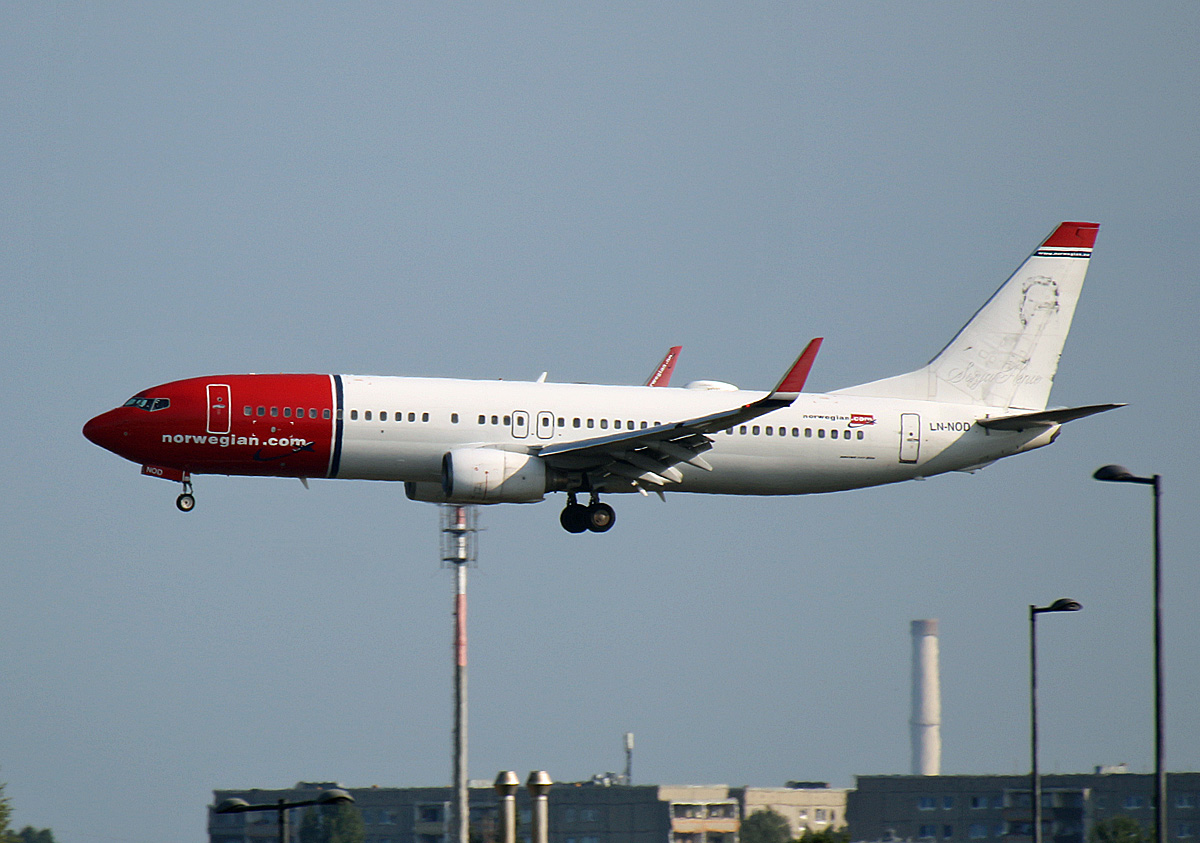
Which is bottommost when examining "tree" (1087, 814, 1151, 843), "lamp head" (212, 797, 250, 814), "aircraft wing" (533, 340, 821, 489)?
"tree" (1087, 814, 1151, 843)

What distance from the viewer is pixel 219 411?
49656 millimetres

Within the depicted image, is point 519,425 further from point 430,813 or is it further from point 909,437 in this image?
point 430,813

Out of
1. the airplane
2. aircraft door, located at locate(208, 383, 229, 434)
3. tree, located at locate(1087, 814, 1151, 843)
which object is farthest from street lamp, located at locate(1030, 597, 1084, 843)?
tree, located at locate(1087, 814, 1151, 843)

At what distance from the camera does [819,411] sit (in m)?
54.3

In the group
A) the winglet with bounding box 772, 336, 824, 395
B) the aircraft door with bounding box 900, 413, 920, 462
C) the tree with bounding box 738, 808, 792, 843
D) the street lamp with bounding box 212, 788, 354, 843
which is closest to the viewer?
the street lamp with bounding box 212, 788, 354, 843

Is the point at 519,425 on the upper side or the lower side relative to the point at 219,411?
lower

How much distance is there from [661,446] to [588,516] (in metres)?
4.28

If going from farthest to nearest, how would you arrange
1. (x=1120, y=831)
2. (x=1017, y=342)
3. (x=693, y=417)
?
(x=1120, y=831), (x=1017, y=342), (x=693, y=417)

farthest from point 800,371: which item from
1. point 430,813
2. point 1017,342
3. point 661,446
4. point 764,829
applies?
point 764,829

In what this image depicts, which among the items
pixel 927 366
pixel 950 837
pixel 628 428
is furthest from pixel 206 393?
pixel 950 837

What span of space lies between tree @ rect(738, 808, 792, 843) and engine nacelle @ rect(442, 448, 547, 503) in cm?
8107

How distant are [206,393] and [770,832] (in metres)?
87.0

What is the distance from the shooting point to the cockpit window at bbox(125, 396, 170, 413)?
165 feet

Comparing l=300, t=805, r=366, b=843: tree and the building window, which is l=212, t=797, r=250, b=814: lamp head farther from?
l=300, t=805, r=366, b=843: tree
